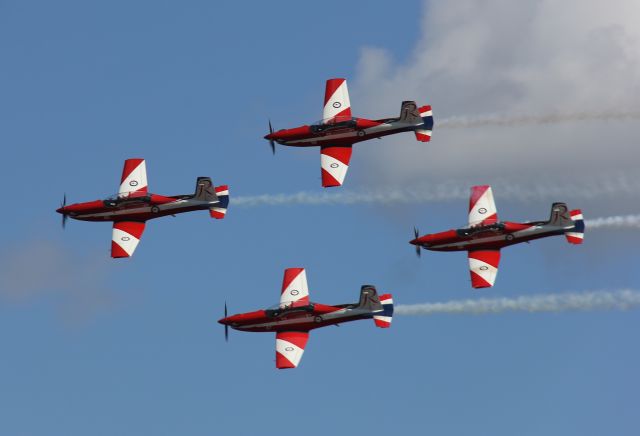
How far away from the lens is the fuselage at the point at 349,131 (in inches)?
4306

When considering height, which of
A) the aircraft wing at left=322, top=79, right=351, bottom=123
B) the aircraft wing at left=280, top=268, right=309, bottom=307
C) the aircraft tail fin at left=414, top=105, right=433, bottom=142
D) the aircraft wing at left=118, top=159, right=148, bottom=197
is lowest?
the aircraft wing at left=280, top=268, right=309, bottom=307

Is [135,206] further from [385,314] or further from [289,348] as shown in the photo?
[385,314]

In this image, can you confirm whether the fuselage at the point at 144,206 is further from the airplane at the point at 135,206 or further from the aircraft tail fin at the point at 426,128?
the aircraft tail fin at the point at 426,128

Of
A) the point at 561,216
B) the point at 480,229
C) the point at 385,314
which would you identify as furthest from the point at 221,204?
the point at 561,216

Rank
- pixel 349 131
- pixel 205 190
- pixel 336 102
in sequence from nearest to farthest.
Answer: pixel 205 190 < pixel 349 131 < pixel 336 102

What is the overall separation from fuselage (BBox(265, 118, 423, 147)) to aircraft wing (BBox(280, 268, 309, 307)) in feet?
29.5

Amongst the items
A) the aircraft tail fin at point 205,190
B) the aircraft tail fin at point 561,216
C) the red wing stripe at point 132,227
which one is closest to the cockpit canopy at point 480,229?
the aircraft tail fin at point 561,216

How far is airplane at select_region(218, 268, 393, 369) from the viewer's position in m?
103

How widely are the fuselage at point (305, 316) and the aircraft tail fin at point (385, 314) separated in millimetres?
467

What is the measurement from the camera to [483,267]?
10469 cm

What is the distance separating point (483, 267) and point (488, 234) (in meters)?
2.02

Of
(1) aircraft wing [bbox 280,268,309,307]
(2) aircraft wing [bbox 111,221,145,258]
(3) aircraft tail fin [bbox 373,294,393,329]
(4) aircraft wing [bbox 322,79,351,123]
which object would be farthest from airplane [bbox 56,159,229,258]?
(3) aircraft tail fin [bbox 373,294,393,329]

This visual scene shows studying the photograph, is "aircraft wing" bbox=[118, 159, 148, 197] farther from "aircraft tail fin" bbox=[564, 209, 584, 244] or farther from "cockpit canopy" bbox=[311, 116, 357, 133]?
"aircraft tail fin" bbox=[564, 209, 584, 244]

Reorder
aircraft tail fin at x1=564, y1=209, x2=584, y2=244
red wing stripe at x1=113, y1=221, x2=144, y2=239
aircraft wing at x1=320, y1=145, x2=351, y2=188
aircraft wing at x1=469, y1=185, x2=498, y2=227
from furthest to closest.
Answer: aircraft wing at x1=320, y1=145, x2=351, y2=188, red wing stripe at x1=113, y1=221, x2=144, y2=239, aircraft wing at x1=469, y1=185, x2=498, y2=227, aircraft tail fin at x1=564, y1=209, x2=584, y2=244
